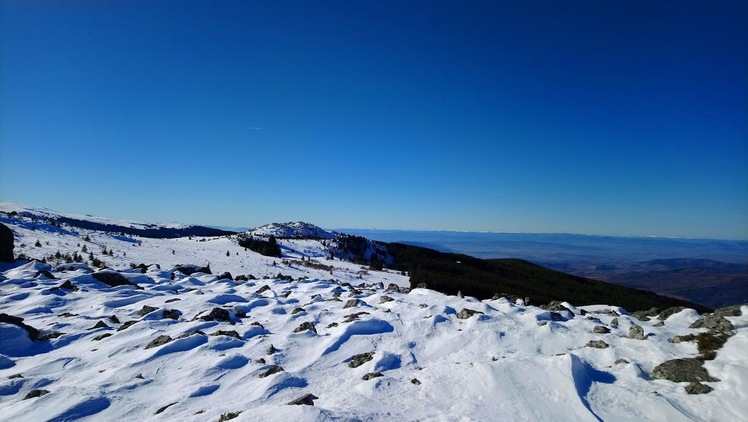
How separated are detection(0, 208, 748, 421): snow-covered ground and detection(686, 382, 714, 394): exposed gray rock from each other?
7cm

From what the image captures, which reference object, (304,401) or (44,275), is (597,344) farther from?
(44,275)

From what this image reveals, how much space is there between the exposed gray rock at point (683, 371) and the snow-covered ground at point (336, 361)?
19 centimetres

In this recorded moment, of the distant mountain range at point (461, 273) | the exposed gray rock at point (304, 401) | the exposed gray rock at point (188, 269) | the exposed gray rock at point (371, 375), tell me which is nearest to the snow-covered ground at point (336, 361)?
the exposed gray rock at point (371, 375)

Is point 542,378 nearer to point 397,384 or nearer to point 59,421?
point 397,384

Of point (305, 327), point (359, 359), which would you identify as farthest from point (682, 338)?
point (305, 327)

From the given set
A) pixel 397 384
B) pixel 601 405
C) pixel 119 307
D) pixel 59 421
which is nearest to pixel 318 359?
pixel 397 384

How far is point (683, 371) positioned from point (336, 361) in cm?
660

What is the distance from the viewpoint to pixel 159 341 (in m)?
8.28

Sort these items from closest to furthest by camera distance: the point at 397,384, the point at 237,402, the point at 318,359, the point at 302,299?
the point at 237,402 < the point at 397,384 < the point at 318,359 < the point at 302,299

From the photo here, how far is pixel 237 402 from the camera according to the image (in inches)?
229

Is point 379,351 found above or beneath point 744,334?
beneath

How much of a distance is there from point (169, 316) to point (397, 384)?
25.8 feet

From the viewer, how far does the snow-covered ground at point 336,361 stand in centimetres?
539

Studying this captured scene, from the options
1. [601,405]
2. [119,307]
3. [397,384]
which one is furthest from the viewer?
[119,307]
